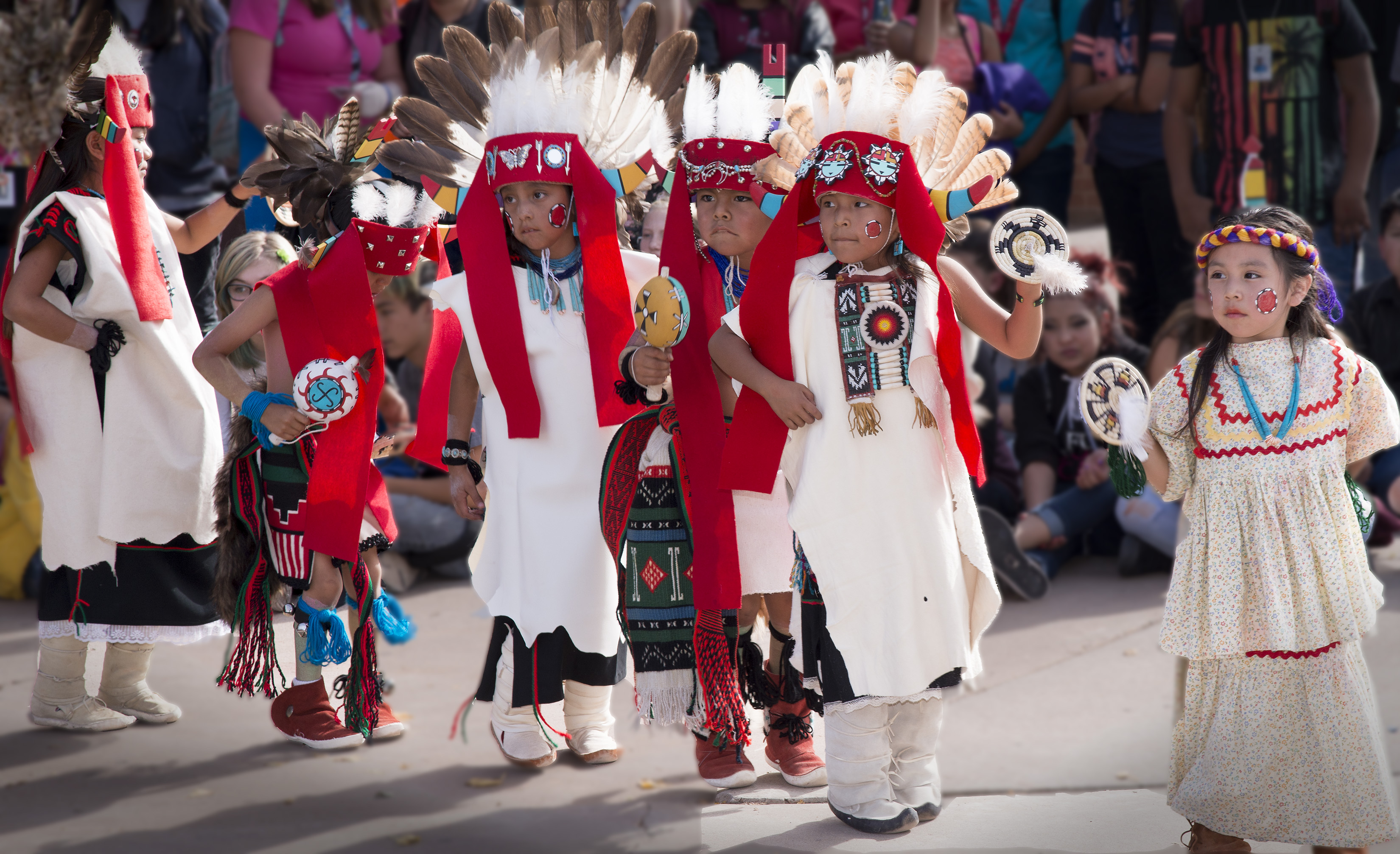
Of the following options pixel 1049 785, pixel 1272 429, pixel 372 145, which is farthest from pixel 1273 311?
pixel 372 145

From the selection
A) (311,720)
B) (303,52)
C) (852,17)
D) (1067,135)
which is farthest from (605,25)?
(1067,135)

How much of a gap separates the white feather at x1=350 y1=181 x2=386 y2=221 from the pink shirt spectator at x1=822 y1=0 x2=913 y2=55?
12.2 feet

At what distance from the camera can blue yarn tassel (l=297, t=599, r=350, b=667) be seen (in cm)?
369

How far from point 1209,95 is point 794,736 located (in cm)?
402

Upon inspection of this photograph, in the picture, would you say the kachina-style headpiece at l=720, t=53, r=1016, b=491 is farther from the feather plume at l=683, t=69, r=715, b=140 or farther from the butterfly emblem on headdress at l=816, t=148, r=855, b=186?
the feather plume at l=683, t=69, r=715, b=140

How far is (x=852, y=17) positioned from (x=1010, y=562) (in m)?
3.13

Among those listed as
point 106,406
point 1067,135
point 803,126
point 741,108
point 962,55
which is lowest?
point 106,406

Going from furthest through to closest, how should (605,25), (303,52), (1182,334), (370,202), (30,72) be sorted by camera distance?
(303,52), (1182,334), (370,202), (605,25), (30,72)

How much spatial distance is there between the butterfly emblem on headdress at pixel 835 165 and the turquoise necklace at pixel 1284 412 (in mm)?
1004

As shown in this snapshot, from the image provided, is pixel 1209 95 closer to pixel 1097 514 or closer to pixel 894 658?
pixel 1097 514

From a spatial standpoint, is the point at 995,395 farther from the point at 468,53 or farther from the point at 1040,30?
the point at 468,53

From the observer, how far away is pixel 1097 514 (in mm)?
5625

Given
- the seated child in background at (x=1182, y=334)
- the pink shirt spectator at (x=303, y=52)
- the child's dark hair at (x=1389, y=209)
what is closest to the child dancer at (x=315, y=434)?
the pink shirt spectator at (x=303, y=52)

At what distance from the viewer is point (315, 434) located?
379 centimetres
